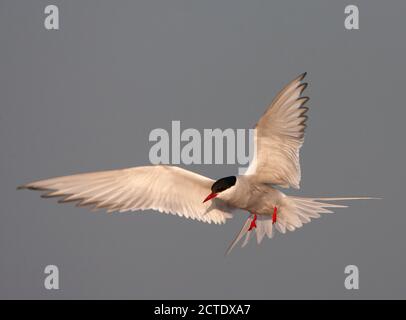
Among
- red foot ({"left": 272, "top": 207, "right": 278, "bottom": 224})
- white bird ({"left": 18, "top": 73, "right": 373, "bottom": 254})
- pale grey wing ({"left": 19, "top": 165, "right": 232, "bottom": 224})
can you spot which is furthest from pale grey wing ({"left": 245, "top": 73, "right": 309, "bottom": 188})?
pale grey wing ({"left": 19, "top": 165, "right": 232, "bottom": 224})

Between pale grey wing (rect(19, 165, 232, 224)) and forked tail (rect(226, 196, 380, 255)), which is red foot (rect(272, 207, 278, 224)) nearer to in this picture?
forked tail (rect(226, 196, 380, 255))

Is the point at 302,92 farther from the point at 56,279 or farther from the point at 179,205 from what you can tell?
the point at 56,279

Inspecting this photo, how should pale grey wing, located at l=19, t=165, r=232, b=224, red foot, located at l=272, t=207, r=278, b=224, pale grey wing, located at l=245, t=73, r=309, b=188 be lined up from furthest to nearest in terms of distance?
red foot, located at l=272, t=207, r=278, b=224 → pale grey wing, located at l=19, t=165, r=232, b=224 → pale grey wing, located at l=245, t=73, r=309, b=188

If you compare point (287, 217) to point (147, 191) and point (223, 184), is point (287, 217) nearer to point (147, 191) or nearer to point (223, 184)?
point (223, 184)

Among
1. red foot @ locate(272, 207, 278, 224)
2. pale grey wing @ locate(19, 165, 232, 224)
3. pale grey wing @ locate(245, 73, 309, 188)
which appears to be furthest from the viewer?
red foot @ locate(272, 207, 278, 224)

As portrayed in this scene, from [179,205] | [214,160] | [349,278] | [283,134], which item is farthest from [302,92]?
[349,278]

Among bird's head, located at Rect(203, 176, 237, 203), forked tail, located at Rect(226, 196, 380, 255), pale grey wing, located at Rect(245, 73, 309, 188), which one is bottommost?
forked tail, located at Rect(226, 196, 380, 255)

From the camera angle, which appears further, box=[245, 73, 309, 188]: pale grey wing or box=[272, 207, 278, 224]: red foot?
box=[272, 207, 278, 224]: red foot

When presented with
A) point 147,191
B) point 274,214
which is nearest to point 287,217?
point 274,214
